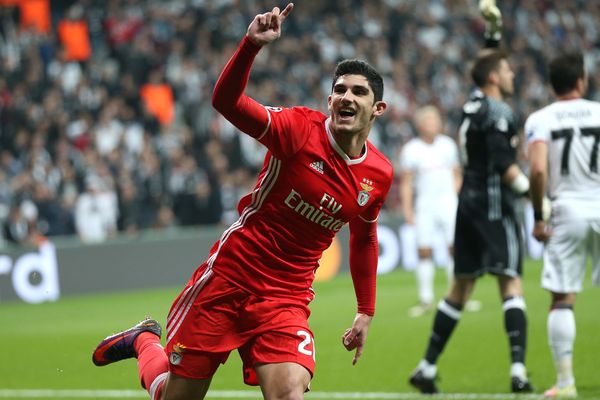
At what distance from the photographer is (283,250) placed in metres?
5.55

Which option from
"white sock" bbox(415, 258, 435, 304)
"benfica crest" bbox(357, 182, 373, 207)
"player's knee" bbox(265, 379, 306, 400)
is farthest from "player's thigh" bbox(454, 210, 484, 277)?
"white sock" bbox(415, 258, 435, 304)

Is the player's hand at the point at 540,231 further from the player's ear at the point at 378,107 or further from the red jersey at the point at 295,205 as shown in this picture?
the player's ear at the point at 378,107

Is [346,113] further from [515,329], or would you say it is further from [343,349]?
[343,349]

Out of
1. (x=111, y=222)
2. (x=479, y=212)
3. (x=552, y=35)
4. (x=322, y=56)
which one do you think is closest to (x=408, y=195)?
(x=479, y=212)

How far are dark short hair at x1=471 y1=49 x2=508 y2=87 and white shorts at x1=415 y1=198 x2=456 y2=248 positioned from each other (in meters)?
5.20

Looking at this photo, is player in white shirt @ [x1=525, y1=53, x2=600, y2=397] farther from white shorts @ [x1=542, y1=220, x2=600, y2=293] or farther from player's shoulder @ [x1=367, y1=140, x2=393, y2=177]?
player's shoulder @ [x1=367, y1=140, x2=393, y2=177]

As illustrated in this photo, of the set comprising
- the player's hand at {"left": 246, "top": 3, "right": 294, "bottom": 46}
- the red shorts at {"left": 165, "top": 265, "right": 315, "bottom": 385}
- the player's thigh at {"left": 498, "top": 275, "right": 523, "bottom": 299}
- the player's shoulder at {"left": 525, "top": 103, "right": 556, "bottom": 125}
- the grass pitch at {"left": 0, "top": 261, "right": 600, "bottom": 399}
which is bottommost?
the grass pitch at {"left": 0, "top": 261, "right": 600, "bottom": 399}

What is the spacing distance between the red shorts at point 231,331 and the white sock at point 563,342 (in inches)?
99.8

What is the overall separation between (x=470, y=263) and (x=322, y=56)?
16568 millimetres

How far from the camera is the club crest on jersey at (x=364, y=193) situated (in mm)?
5598

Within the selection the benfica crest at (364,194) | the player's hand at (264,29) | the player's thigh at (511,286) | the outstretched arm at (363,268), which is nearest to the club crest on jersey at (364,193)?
the benfica crest at (364,194)

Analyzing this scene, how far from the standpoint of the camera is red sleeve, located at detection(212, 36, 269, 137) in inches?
188

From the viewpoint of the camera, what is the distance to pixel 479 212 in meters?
8.23

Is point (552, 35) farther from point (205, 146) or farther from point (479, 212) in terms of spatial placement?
point (479, 212)
